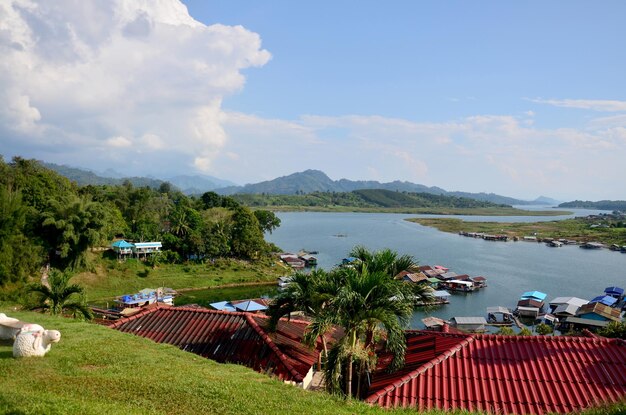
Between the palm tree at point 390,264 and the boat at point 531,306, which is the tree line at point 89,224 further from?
the boat at point 531,306

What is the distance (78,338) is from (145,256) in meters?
33.6

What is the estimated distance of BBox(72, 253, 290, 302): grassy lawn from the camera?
34.3 metres

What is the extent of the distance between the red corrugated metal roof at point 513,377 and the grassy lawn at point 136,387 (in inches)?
47.9

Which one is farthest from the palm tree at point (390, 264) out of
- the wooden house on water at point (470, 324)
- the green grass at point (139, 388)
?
the wooden house on water at point (470, 324)

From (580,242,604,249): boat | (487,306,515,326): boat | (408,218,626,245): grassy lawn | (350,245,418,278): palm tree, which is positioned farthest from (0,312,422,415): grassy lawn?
(408,218,626,245): grassy lawn

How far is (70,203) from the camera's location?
32000mm

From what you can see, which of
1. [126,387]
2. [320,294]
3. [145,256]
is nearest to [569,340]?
[320,294]

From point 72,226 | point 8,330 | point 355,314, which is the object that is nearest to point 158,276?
point 72,226

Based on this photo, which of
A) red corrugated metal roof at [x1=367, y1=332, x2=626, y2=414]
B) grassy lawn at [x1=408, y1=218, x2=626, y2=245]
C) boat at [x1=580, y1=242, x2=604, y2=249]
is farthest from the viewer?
grassy lawn at [x1=408, y1=218, x2=626, y2=245]

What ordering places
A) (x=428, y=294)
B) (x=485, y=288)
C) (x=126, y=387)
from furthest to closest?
(x=485, y=288)
(x=428, y=294)
(x=126, y=387)

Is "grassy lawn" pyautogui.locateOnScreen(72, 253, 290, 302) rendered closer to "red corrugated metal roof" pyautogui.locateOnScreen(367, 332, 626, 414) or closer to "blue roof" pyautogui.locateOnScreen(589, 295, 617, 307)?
"blue roof" pyautogui.locateOnScreen(589, 295, 617, 307)

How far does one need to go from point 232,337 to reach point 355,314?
3.99m

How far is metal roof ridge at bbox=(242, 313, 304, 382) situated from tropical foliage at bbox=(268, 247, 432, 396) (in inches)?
37.0

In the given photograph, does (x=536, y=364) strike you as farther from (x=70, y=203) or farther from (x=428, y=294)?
(x=70, y=203)
